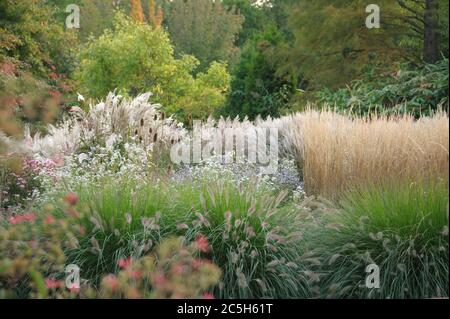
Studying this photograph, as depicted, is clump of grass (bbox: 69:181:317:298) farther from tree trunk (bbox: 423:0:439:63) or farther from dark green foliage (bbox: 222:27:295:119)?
dark green foliage (bbox: 222:27:295:119)

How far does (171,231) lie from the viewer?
15.1 ft

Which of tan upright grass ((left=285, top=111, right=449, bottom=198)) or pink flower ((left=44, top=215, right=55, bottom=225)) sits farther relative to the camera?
tan upright grass ((left=285, top=111, right=449, bottom=198))

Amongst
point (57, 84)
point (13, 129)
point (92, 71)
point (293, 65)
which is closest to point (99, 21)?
point (57, 84)

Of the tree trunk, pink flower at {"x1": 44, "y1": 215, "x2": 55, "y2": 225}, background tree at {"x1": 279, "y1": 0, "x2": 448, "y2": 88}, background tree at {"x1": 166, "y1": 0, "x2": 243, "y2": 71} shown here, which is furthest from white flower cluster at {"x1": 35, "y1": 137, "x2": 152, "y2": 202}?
background tree at {"x1": 166, "y1": 0, "x2": 243, "y2": 71}

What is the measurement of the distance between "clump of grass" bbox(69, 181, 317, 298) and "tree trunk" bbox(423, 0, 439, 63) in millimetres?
8074

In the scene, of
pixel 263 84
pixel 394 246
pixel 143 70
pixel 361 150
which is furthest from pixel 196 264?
pixel 143 70

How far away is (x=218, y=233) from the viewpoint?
444 cm

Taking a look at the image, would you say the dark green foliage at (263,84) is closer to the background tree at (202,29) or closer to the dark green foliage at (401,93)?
the dark green foliage at (401,93)

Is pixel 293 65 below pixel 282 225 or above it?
above

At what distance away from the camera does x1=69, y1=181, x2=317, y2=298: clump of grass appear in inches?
168

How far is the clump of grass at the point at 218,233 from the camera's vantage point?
168 inches

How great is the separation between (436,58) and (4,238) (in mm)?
9492
